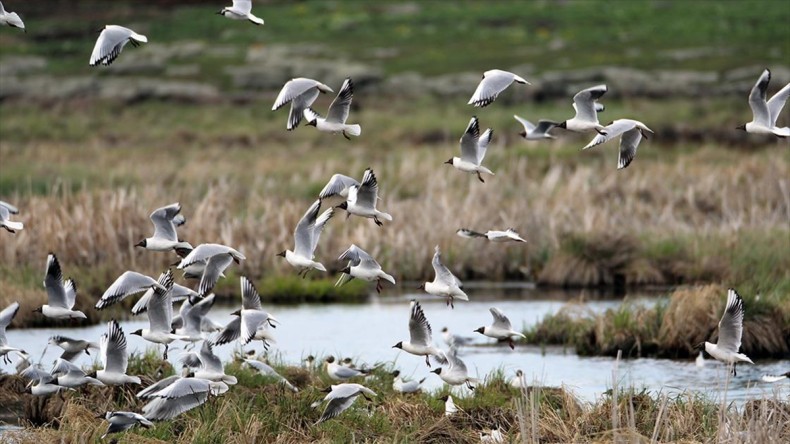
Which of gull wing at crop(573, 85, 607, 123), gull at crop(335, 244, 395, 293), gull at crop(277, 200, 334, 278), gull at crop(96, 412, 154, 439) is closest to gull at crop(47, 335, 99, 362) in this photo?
gull at crop(277, 200, 334, 278)

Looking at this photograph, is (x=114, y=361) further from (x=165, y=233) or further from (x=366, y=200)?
(x=366, y=200)

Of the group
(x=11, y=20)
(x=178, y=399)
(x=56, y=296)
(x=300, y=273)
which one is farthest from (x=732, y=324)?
(x=11, y=20)

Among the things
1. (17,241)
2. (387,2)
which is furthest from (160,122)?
(387,2)

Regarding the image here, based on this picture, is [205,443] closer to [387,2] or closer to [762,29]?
[762,29]

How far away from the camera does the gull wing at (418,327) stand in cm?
1085

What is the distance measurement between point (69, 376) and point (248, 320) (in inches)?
58.2

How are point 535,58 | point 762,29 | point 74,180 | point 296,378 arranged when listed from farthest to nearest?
point 762,29 < point 535,58 < point 74,180 < point 296,378

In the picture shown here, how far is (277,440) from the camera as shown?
10.2m

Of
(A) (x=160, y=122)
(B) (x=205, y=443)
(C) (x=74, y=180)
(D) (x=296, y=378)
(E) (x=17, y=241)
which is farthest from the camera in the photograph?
(A) (x=160, y=122)

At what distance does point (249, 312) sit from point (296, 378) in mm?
2408

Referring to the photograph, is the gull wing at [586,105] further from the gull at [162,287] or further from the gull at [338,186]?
the gull at [162,287]

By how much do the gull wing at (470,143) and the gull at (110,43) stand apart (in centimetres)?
255

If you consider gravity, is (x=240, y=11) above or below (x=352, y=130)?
above

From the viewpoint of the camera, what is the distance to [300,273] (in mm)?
10977
